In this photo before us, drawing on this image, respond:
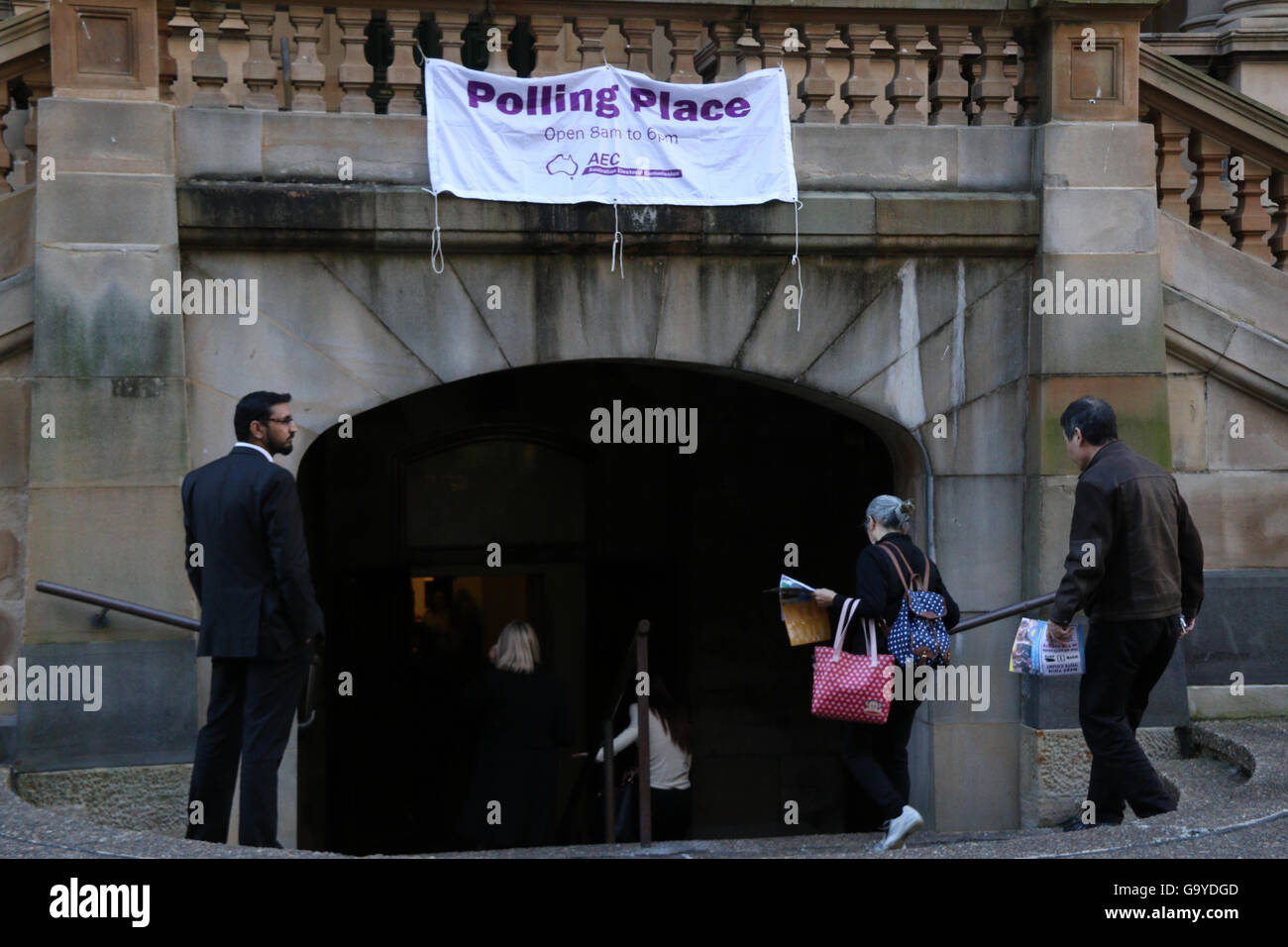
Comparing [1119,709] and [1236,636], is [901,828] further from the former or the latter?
[1236,636]

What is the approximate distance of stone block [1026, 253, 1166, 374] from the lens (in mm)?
8430

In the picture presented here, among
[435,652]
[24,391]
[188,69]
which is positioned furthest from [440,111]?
[435,652]

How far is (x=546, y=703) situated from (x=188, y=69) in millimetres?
3816

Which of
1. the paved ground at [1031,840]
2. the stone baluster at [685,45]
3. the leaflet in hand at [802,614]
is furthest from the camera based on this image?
the stone baluster at [685,45]

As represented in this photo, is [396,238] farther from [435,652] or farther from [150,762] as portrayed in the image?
[435,652]

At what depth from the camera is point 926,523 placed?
28.3 ft

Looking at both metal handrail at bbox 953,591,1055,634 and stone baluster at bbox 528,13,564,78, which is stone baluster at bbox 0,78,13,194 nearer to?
stone baluster at bbox 528,13,564,78

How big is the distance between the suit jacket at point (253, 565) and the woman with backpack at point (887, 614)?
2311mm

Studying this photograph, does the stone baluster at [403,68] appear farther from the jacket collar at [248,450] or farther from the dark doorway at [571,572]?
the dark doorway at [571,572]

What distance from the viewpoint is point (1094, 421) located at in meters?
6.71

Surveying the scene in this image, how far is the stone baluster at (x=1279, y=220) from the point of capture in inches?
344

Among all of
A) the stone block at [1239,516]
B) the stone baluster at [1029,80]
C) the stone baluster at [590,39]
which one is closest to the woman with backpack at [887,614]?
the stone block at [1239,516]

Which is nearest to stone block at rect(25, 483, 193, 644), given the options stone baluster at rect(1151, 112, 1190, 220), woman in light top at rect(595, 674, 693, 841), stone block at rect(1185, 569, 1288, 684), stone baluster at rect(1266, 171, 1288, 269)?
woman in light top at rect(595, 674, 693, 841)

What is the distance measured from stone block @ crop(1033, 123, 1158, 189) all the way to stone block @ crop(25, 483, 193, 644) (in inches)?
196
